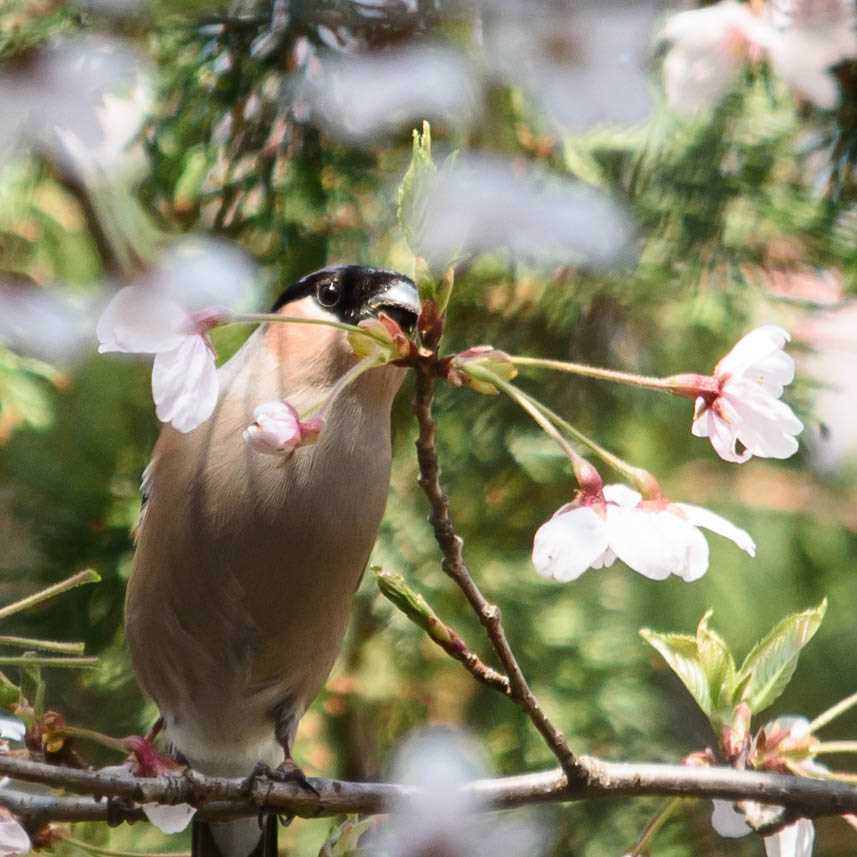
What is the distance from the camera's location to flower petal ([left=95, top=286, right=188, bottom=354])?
1.41 metres

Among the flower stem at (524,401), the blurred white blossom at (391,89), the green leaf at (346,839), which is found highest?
the flower stem at (524,401)

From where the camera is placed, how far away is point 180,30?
241 cm

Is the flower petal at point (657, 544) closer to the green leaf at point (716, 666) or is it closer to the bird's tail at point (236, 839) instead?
the green leaf at point (716, 666)

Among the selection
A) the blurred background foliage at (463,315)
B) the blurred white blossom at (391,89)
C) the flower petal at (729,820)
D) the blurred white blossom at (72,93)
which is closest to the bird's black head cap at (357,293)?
the blurred background foliage at (463,315)

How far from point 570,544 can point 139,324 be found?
1.58ft

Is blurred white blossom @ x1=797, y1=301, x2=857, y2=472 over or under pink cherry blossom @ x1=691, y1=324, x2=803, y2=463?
under

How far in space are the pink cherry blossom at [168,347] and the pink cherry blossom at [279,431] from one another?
0.08 m

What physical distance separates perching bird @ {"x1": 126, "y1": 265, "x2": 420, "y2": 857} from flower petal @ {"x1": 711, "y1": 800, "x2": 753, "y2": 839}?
2.32 feet

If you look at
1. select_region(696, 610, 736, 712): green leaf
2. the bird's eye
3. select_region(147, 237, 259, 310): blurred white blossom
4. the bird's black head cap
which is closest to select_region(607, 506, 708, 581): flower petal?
select_region(696, 610, 736, 712): green leaf

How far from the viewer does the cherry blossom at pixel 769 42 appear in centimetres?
242

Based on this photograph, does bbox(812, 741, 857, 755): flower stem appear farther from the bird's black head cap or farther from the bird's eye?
the bird's eye

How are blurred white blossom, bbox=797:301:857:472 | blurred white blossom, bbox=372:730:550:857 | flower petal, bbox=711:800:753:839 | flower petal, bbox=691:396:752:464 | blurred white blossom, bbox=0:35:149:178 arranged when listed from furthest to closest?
blurred white blossom, bbox=797:301:857:472 < blurred white blossom, bbox=0:35:149:178 < blurred white blossom, bbox=372:730:550:857 < flower petal, bbox=711:800:753:839 < flower petal, bbox=691:396:752:464

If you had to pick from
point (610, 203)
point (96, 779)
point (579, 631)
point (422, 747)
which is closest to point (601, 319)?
point (610, 203)

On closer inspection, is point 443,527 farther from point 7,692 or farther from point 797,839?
point 797,839
